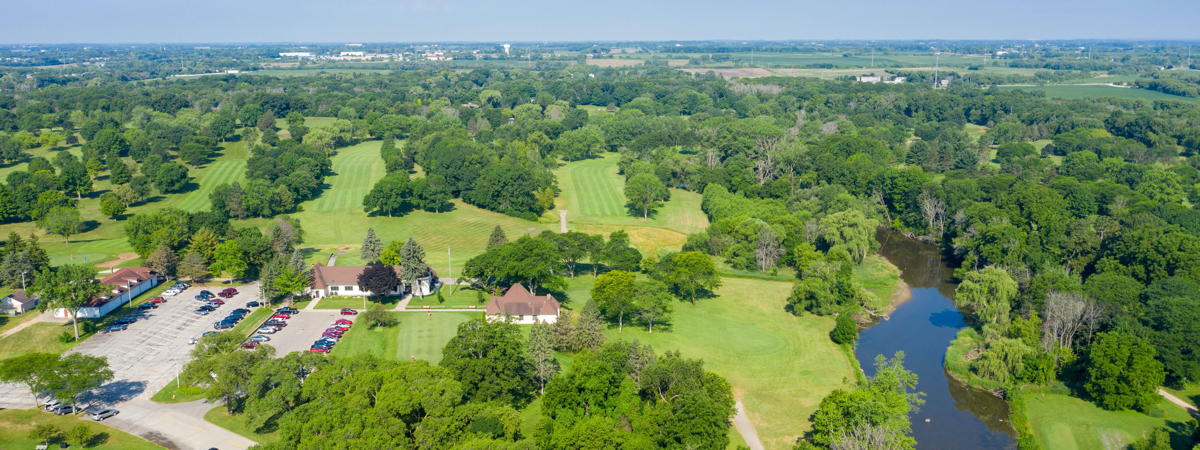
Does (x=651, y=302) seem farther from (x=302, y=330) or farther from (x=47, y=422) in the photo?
(x=47, y=422)

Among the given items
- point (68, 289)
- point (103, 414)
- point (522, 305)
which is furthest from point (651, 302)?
point (68, 289)

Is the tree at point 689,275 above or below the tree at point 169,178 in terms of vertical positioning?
below

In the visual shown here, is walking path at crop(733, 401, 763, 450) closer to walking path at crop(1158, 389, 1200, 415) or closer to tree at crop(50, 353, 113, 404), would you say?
walking path at crop(1158, 389, 1200, 415)

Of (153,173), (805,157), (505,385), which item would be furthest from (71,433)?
(805,157)

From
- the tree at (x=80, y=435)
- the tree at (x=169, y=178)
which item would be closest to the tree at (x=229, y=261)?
the tree at (x=80, y=435)

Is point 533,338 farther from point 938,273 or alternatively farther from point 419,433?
point 938,273

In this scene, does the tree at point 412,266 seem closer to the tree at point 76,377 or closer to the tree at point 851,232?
the tree at point 76,377

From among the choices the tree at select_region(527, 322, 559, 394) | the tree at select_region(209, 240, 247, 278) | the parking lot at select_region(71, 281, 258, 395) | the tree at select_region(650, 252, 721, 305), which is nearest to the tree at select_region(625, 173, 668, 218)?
the tree at select_region(650, 252, 721, 305)
